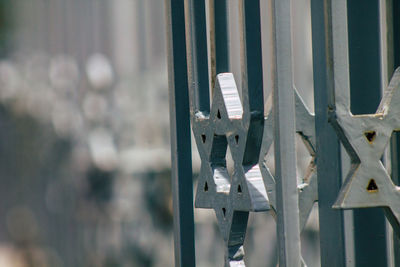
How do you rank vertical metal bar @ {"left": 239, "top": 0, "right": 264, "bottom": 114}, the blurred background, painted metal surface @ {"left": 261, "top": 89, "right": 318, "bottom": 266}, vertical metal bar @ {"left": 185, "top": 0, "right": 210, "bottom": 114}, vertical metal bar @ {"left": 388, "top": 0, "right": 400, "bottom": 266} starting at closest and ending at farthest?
vertical metal bar @ {"left": 239, "top": 0, "right": 264, "bottom": 114} < vertical metal bar @ {"left": 388, "top": 0, "right": 400, "bottom": 266} < vertical metal bar @ {"left": 185, "top": 0, "right": 210, "bottom": 114} < painted metal surface @ {"left": 261, "top": 89, "right": 318, "bottom": 266} < the blurred background

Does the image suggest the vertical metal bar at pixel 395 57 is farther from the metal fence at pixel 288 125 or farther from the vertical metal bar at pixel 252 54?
the vertical metal bar at pixel 252 54

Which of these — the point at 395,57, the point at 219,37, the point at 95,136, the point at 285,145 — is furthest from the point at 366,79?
the point at 95,136

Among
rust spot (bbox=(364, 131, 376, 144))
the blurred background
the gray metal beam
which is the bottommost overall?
the blurred background

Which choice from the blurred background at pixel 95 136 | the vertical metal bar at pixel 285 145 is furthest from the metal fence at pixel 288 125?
the blurred background at pixel 95 136

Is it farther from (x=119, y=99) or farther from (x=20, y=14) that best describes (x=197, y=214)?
(x=20, y=14)

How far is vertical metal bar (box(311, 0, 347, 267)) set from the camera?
7.08ft

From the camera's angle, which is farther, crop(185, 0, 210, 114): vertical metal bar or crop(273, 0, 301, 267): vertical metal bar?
crop(185, 0, 210, 114): vertical metal bar

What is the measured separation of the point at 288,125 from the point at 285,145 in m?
0.05

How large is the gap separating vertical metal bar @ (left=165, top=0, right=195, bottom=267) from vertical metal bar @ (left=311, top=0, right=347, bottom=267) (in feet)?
1.32

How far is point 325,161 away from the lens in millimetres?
2273

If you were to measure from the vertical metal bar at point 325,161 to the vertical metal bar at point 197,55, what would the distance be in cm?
33

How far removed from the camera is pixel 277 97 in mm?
1940

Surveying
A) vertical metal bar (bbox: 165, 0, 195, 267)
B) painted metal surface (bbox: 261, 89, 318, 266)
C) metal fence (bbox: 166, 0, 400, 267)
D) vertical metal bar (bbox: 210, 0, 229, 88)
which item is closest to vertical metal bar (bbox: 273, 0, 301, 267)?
metal fence (bbox: 166, 0, 400, 267)

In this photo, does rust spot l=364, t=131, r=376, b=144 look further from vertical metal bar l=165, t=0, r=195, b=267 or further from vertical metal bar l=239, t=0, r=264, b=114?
vertical metal bar l=165, t=0, r=195, b=267
